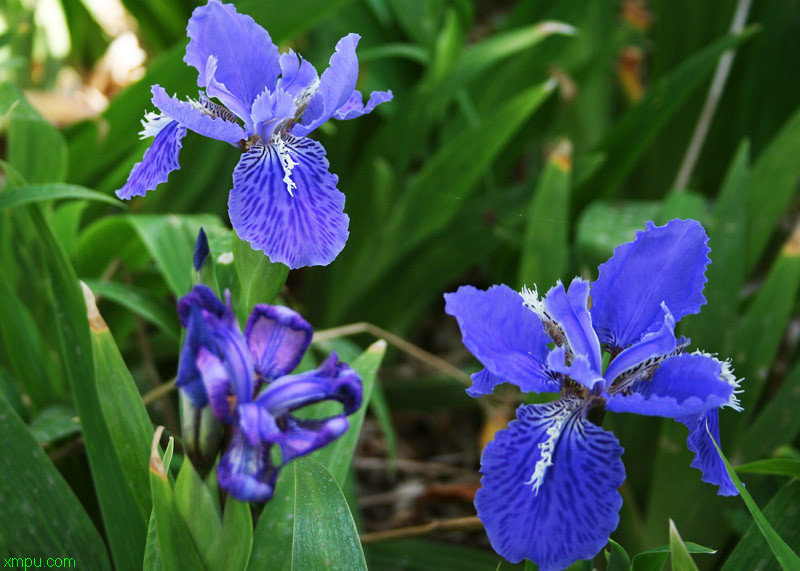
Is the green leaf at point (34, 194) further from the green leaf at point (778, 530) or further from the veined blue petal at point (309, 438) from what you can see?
the green leaf at point (778, 530)

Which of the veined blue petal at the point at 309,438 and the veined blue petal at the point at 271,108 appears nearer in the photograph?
the veined blue petal at the point at 309,438

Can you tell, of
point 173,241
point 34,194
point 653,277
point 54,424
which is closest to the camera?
point 653,277

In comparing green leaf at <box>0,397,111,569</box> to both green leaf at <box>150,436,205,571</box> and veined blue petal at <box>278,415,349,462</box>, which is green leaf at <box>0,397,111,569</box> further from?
veined blue petal at <box>278,415,349,462</box>

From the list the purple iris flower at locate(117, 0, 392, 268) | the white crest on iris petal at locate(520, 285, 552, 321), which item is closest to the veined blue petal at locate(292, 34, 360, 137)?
the purple iris flower at locate(117, 0, 392, 268)

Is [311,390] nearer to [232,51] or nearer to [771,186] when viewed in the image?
[232,51]

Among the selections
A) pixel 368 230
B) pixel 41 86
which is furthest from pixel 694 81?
pixel 41 86

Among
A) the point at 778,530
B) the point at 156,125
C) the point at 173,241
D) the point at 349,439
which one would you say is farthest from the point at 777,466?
the point at 173,241

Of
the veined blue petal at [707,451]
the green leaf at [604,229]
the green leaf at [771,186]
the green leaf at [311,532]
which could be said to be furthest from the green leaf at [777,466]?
the green leaf at [771,186]
